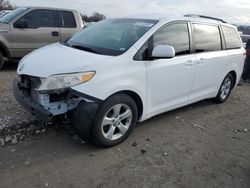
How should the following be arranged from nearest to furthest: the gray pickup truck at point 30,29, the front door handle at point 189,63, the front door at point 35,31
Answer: the front door handle at point 189,63 → the gray pickup truck at point 30,29 → the front door at point 35,31

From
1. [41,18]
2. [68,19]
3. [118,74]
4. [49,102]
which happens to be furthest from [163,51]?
[68,19]

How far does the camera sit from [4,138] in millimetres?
4090

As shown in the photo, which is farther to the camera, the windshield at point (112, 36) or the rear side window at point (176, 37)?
the rear side window at point (176, 37)

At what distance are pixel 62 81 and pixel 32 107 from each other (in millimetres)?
532

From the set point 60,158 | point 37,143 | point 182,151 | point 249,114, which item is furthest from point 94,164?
point 249,114

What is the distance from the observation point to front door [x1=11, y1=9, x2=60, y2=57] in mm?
8180

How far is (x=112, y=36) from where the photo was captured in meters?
4.50

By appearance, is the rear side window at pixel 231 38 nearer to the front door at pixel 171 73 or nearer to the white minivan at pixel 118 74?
the white minivan at pixel 118 74

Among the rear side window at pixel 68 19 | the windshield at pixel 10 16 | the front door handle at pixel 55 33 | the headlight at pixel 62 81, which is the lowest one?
the front door handle at pixel 55 33

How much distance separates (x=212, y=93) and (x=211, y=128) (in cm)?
108

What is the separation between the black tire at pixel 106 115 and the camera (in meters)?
3.69

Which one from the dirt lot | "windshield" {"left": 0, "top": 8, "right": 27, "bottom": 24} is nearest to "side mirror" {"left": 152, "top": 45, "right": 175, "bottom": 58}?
the dirt lot

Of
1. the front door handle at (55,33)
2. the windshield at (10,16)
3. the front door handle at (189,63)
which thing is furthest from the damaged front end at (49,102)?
the front door handle at (55,33)

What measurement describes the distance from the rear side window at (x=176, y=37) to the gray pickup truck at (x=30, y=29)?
16.3ft
